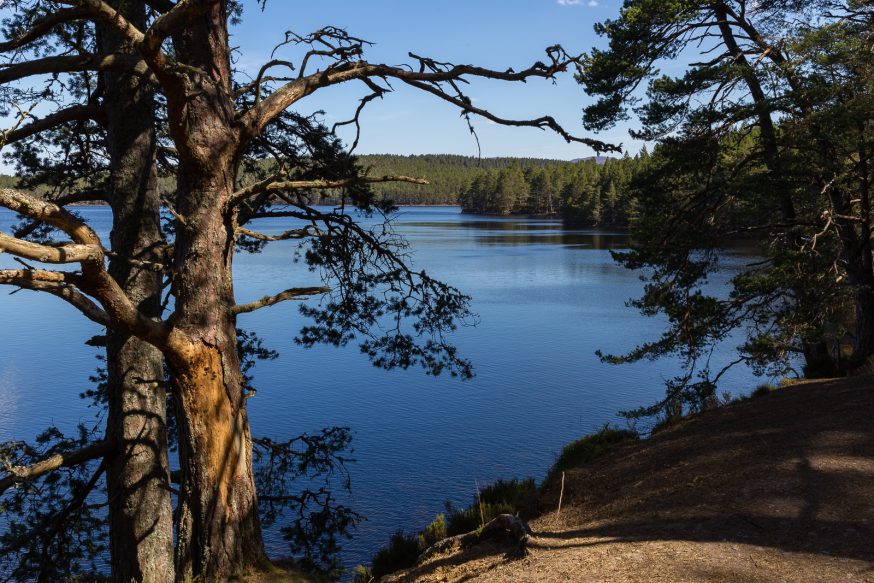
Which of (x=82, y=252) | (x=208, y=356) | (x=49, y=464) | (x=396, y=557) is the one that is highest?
(x=82, y=252)

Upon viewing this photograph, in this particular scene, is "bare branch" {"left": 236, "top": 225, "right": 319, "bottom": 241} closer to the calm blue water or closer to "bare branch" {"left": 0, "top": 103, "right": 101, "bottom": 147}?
"bare branch" {"left": 0, "top": 103, "right": 101, "bottom": 147}

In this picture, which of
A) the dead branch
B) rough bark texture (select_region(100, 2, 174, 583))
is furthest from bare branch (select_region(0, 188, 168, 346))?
the dead branch

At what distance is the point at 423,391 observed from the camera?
680 inches

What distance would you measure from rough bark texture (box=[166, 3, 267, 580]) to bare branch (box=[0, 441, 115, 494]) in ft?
3.14

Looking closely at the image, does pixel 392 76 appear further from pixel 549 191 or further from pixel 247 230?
pixel 549 191

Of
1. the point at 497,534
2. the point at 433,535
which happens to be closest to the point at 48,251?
the point at 497,534

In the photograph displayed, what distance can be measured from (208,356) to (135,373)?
1.48 meters

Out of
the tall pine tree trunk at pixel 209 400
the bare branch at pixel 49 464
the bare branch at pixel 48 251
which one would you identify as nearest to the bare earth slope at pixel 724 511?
the tall pine tree trunk at pixel 209 400

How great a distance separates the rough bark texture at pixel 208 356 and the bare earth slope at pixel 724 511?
1.37 metres

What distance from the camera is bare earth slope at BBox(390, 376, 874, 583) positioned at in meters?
4.30

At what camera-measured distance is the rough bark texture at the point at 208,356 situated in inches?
207

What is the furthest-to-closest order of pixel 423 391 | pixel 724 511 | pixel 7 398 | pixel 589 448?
pixel 423 391
pixel 7 398
pixel 589 448
pixel 724 511

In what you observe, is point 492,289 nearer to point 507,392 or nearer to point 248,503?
point 507,392

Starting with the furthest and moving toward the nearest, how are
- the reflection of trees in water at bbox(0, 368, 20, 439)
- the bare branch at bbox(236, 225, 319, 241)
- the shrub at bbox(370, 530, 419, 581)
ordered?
the reflection of trees in water at bbox(0, 368, 20, 439) → the shrub at bbox(370, 530, 419, 581) → the bare branch at bbox(236, 225, 319, 241)
